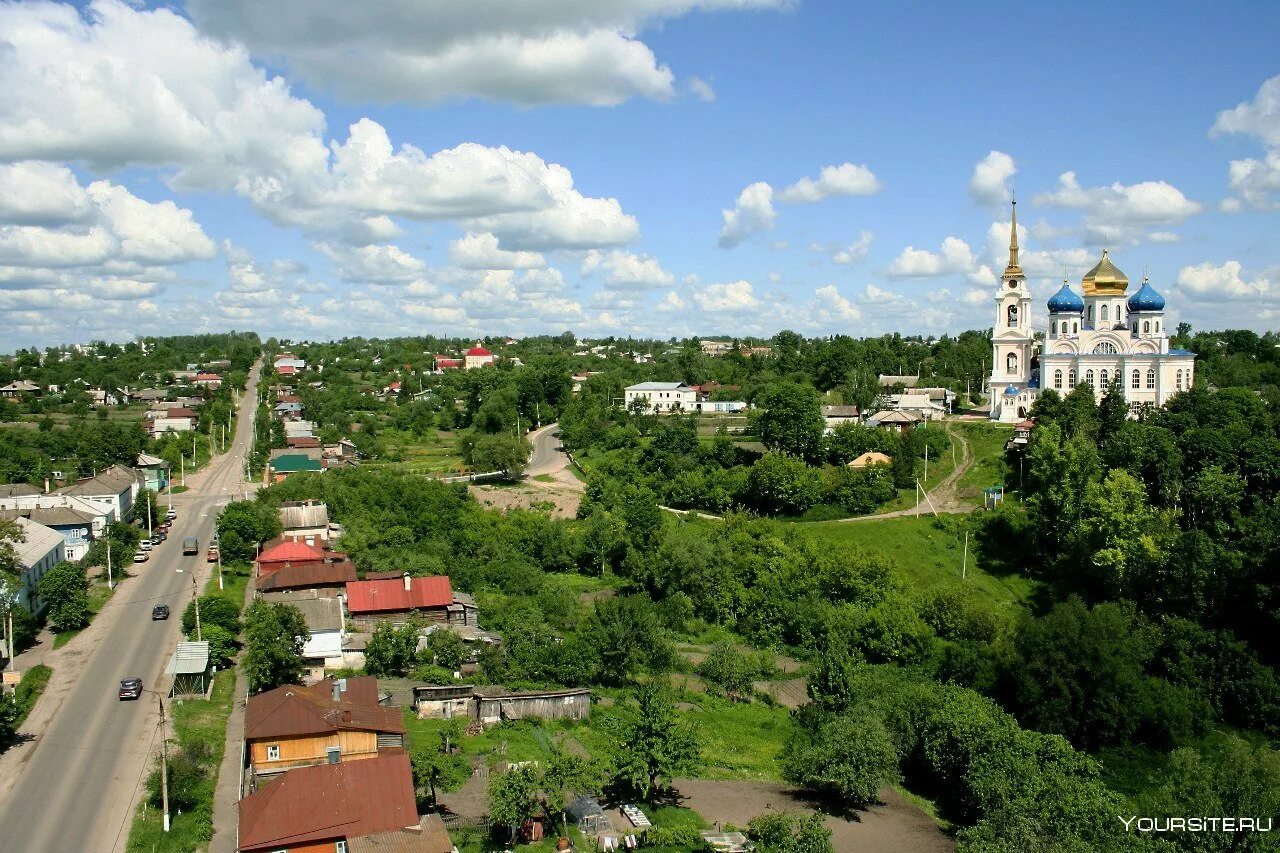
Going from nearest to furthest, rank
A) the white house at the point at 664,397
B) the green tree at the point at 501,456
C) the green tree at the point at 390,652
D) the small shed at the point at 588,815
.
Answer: the small shed at the point at 588,815 < the green tree at the point at 390,652 < the green tree at the point at 501,456 < the white house at the point at 664,397

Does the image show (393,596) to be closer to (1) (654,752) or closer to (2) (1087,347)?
(1) (654,752)

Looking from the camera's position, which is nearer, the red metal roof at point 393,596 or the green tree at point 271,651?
the green tree at point 271,651

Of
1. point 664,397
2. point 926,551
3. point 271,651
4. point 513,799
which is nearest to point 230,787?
point 271,651

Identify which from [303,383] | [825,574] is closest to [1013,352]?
[825,574]

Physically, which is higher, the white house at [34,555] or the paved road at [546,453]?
the paved road at [546,453]

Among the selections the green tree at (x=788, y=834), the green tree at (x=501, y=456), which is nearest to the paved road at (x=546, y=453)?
the green tree at (x=501, y=456)

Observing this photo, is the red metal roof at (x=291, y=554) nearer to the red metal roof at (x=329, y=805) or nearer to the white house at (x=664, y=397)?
the red metal roof at (x=329, y=805)
